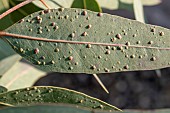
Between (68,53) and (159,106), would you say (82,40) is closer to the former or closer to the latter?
(68,53)

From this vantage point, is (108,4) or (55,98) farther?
(108,4)

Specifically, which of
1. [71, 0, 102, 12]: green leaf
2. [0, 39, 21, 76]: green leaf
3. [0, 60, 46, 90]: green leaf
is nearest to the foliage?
[71, 0, 102, 12]: green leaf

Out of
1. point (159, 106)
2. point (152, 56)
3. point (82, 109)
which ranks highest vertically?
point (159, 106)

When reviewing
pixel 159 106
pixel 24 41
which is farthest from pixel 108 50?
pixel 159 106

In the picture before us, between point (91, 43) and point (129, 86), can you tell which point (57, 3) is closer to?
point (91, 43)

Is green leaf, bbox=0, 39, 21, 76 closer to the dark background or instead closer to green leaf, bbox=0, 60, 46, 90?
green leaf, bbox=0, 60, 46, 90

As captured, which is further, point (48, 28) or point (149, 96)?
point (149, 96)

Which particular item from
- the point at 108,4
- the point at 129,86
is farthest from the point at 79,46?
the point at 129,86

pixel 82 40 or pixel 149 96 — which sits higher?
pixel 149 96
